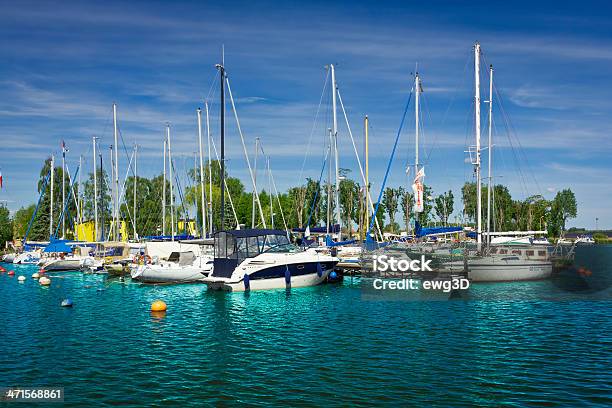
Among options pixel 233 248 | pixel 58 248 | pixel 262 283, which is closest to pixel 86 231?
pixel 58 248

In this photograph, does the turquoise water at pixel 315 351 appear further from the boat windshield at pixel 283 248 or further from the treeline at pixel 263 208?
the treeline at pixel 263 208

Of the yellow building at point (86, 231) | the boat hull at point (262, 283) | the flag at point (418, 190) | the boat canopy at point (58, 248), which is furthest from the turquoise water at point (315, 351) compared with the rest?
the yellow building at point (86, 231)

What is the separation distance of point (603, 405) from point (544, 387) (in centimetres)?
203

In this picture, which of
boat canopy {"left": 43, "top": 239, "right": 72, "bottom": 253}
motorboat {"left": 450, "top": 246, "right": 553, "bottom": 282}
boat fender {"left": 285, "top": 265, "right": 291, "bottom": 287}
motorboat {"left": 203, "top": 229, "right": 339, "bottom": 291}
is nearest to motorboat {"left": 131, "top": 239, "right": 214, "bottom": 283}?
motorboat {"left": 203, "top": 229, "right": 339, "bottom": 291}

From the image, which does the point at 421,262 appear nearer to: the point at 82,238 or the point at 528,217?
the point at 82,238

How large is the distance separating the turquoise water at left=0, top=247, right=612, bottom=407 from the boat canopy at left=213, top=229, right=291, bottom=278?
4.43 metres

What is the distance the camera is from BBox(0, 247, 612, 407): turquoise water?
61.2 feet

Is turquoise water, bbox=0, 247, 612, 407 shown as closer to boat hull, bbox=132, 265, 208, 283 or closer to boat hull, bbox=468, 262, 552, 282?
boat hull, bbox=468, 262, 552, 282

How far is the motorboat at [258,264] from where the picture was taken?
Answer: 44750 mm

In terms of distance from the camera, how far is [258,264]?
148 feet

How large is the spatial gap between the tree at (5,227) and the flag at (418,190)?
357 feet

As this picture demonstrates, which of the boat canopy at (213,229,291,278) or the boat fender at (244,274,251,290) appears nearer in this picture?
the boat fender at (244,274,251,290)

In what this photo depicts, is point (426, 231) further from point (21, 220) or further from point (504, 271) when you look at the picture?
point (21, 220)

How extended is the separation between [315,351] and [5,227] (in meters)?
129
